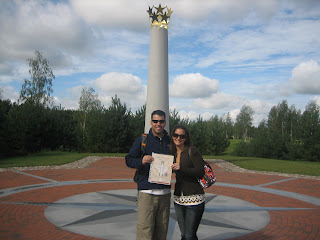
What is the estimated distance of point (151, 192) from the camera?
3383mm

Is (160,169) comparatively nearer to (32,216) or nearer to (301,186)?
(32,216)

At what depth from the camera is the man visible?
133 inches

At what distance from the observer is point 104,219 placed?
5875 millimetres

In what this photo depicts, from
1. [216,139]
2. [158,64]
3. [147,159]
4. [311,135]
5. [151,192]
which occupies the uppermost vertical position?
[158,64]

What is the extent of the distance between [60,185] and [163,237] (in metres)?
7.40

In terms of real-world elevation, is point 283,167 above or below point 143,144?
below

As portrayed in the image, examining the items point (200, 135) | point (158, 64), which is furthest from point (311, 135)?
point (158, 64)

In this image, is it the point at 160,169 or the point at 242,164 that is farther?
the point at 242,164

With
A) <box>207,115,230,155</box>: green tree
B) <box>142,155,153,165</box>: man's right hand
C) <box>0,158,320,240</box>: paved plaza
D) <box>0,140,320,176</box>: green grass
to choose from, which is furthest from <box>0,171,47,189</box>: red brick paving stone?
<box>207,115,230,155</box>: green tree

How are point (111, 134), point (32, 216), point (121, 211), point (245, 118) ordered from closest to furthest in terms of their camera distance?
point (32, 216)
point (121, 211)
point (111, 134)
point (245, 118)

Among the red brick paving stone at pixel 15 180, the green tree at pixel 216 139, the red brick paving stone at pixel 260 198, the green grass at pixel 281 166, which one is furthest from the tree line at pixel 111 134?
the red brick paving stone at pixel 260 198

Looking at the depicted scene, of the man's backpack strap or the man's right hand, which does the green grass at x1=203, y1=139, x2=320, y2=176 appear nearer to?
the man's backpack strap

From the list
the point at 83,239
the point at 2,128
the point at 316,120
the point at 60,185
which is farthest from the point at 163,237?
the point at 316,120

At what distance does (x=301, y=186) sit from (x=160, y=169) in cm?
960
